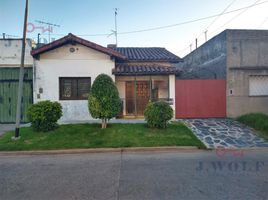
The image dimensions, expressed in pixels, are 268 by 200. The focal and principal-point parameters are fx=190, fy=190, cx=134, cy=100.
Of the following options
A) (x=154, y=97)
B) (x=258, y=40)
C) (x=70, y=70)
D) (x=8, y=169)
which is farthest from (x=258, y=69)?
(x=8, y=169)

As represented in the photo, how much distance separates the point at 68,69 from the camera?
10453 millimetres

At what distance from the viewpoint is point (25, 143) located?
7.08 m

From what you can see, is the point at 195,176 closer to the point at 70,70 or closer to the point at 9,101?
the point at 70,70

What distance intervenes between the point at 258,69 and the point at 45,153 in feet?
38.5

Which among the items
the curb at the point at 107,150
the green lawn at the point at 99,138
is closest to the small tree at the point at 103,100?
the green lawn at the point at 99,138

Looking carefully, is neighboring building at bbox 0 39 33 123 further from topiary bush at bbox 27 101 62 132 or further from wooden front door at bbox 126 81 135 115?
wooden front door at bbox 126 81 135 115

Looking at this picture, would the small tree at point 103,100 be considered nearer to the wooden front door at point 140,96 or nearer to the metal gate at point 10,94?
the wooden front door at point 140,96

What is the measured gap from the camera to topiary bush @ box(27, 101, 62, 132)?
312 inches

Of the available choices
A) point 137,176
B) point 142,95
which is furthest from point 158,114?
point 137,176

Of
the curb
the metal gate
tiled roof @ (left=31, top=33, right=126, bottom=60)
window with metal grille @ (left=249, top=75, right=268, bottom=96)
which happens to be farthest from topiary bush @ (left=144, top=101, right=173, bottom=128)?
the metal gate

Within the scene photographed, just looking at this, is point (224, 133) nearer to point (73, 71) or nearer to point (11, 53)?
point (73, 71)

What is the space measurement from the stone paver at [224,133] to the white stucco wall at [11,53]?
9735mm

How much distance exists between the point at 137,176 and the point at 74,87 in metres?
7.47

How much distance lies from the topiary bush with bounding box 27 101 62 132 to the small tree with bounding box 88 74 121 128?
158cm
